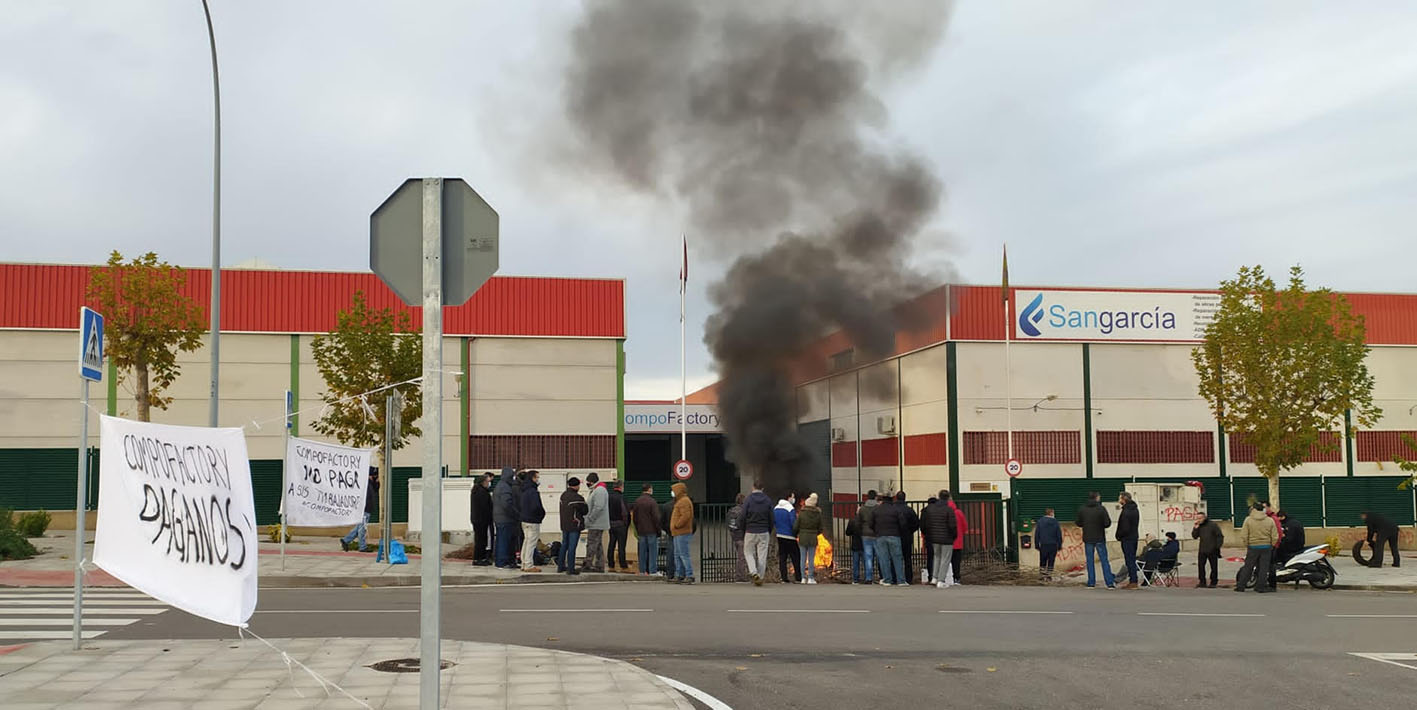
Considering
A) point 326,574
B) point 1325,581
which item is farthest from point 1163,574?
point 326,574

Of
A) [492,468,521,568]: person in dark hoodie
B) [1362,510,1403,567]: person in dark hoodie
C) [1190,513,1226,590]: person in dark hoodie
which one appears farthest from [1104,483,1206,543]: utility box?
[492,468,521,568]: person in dark hoodie

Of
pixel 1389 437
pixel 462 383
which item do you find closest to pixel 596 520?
pixel 462 383

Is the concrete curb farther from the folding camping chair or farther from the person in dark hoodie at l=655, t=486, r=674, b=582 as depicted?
the folding camping chair

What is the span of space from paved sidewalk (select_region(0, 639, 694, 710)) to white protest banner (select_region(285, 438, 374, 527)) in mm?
6955

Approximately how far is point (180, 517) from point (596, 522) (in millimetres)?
11312

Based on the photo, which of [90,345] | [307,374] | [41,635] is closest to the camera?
[90,345]

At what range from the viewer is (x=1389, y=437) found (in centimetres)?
3884

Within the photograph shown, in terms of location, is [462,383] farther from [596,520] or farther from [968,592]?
[968,592]

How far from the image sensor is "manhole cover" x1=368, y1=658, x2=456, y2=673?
28.1 ft

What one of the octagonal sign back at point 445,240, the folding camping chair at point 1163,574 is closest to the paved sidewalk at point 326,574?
the folding camping chair at point 1163,574

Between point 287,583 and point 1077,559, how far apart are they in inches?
627

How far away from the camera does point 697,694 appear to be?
8.20m

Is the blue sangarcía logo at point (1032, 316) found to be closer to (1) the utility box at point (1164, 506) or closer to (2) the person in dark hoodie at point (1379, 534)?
(1) the utility box at point (1164, 506)

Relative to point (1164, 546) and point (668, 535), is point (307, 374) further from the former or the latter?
point (1164, 546)
